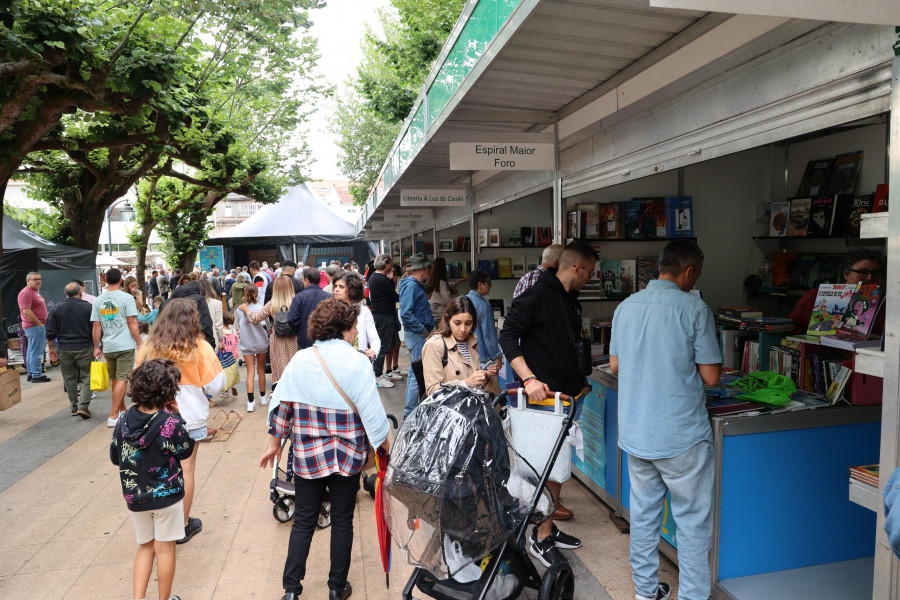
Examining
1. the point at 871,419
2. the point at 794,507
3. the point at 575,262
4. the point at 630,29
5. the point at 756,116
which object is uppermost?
the point at 630,29

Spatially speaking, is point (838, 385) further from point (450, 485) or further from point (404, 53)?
point (404, 53)

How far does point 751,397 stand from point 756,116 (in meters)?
1.46

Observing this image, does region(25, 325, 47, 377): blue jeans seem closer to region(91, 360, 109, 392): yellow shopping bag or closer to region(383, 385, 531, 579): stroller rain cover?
region(91, 360, 109, 392): yellow shopping bag

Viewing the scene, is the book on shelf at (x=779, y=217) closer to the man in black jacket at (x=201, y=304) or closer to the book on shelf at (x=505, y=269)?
the book on shelf at (x=505, y=269)

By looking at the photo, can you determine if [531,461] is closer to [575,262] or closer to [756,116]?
[575,262]

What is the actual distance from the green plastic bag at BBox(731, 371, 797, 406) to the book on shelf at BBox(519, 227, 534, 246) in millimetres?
5365

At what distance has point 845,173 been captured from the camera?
203 inches

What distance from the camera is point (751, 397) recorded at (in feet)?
10.0

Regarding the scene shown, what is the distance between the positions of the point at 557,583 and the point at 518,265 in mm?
6203

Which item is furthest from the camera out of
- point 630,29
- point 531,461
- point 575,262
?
point 575,262

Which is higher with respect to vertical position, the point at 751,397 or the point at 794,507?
the point at 751,397

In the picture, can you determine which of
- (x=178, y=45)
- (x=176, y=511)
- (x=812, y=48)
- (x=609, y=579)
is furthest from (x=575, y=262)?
(x=178, y=45)

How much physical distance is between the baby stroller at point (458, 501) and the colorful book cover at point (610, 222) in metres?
3.82

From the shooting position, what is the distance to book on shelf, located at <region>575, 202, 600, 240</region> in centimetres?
576
